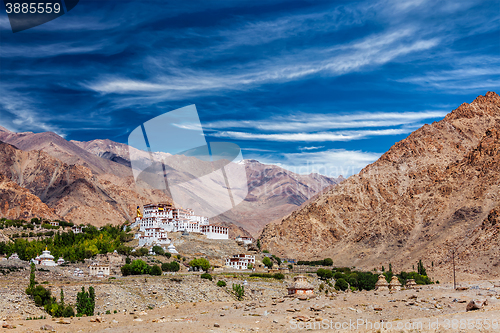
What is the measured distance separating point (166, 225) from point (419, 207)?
59.9 meters

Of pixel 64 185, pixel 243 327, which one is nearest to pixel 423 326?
pixel 243 327

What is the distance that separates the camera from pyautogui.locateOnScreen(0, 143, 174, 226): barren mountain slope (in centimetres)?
14138

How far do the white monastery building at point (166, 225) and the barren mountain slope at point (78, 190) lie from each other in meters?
54.1

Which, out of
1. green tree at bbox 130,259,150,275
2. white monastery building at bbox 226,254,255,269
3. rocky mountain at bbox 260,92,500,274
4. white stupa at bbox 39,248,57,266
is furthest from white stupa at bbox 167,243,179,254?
rocky mountain at bbox 260,92,500,274

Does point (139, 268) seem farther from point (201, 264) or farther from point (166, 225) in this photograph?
point (166, 225)

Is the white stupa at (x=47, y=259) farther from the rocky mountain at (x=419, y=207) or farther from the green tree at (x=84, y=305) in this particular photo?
the rocky mountain at (x=419, y=207)

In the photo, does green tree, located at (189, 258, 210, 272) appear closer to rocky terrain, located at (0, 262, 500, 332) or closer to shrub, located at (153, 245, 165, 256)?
shrub, located at (153, 245, 165, 256)

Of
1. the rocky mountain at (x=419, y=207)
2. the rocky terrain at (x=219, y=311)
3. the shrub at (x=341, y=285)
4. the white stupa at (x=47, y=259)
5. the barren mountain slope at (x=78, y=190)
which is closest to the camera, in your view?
the rocky terrain at (x=219, y=311)

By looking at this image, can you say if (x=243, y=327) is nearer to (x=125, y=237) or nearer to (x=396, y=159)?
(x=125, y=237)

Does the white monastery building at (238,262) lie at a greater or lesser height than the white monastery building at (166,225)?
lesser

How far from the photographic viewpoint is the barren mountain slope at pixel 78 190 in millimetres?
141375

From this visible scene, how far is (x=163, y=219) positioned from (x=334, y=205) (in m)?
54.4

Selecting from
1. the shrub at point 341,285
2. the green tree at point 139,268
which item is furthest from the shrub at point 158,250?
the shrub at point 341,285

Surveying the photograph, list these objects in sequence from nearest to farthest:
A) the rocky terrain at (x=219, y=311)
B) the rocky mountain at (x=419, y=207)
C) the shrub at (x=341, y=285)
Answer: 1. the rocky terrain at (x=219, y=311)
2. the shrub at (x=341, y=285)
3. the rocky mountain at (x=419, y=207)
